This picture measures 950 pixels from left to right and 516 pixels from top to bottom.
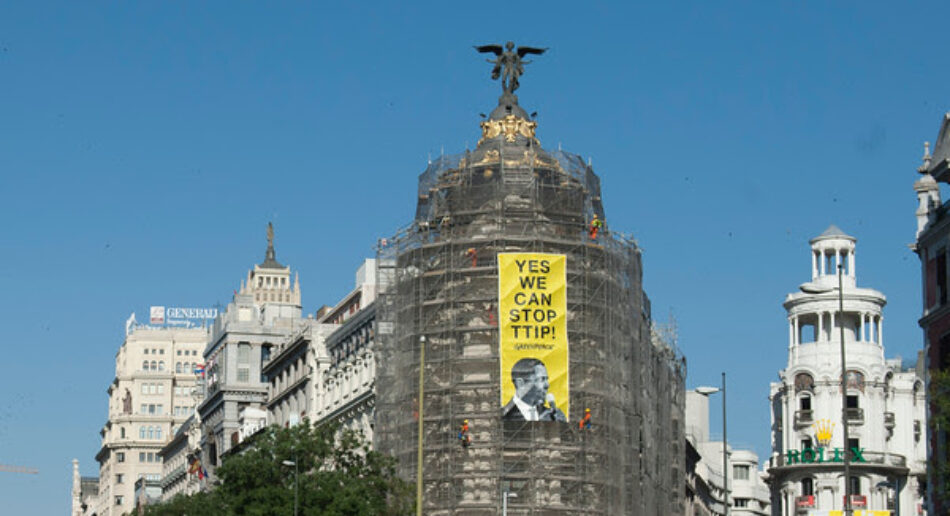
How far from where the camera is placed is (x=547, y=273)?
103 meters

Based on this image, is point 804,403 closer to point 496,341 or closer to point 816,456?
point 816,456

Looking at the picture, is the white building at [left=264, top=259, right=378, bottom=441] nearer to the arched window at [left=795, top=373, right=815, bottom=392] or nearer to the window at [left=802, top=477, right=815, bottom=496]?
the arched window at [left=795, top=373, right=815, bottom=392]

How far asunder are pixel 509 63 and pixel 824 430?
4553 cm

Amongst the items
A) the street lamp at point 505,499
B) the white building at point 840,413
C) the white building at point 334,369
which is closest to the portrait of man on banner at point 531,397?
the street lamp at point 505,499

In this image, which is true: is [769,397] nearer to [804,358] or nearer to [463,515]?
[804,358]

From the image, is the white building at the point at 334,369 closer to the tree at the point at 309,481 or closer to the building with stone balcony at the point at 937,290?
the tree at the point at 309,481

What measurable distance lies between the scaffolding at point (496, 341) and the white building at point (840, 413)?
125 feet

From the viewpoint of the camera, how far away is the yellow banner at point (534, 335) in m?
101

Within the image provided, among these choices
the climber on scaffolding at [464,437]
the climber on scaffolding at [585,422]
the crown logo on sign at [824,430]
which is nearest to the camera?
the climber on scaffolding at [464,437]

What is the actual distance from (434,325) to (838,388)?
52051mm

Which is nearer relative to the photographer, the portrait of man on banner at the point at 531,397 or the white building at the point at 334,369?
the portrait of man on banner at the point at 531,397

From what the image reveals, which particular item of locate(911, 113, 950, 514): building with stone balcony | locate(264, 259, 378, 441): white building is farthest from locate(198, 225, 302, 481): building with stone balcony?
locate(911, 113, 950, 514): building with stone balcony

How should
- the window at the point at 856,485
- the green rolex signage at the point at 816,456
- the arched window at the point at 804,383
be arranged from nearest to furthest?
the green rolex signage at the point at 816,456 → the window at the point at 856,485 → the arched window at the point at 804,383

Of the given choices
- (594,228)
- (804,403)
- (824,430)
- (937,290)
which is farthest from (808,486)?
(937,290)
